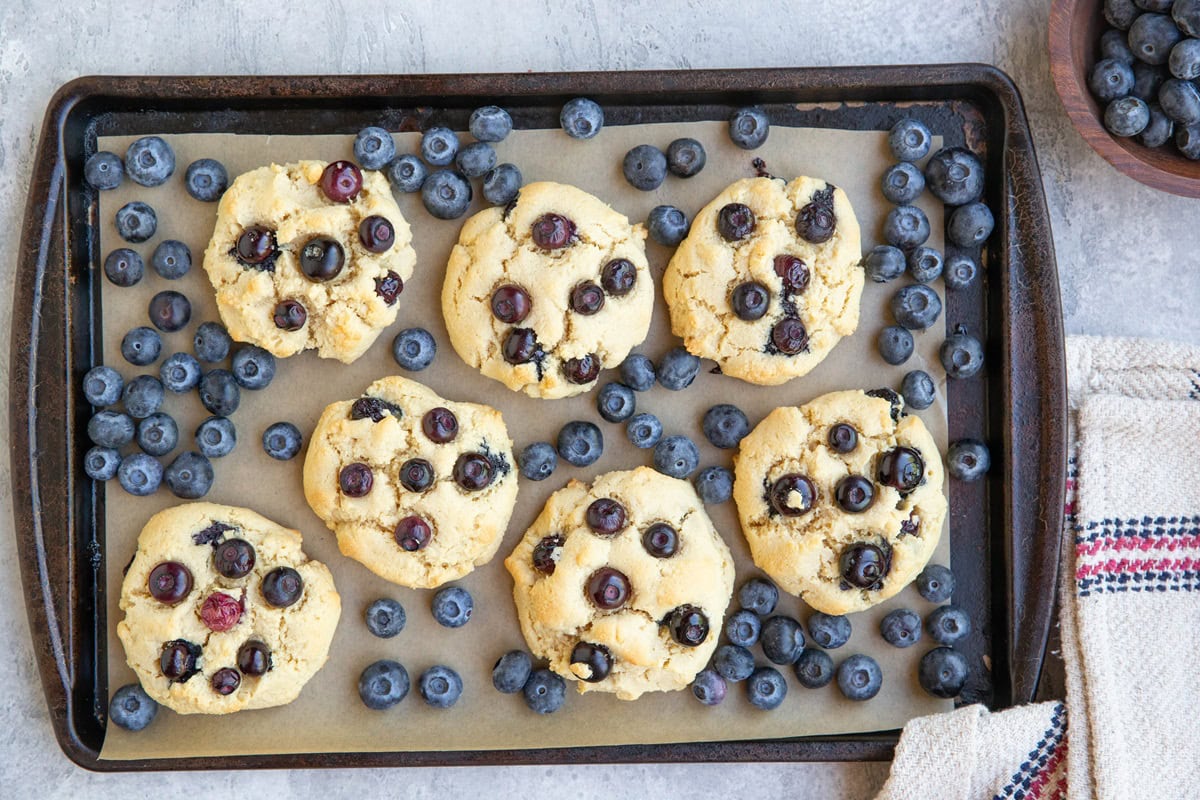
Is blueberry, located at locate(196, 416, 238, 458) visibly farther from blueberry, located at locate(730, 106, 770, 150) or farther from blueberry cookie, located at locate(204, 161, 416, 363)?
blueberry, located at locate(730, 106, 770, 150)

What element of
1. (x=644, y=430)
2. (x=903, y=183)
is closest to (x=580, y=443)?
(x=644, y=430)

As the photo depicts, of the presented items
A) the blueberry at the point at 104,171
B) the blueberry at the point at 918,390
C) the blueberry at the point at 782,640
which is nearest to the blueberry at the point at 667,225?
the blueberry at the point at 918,390

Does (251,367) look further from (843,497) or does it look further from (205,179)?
(843,497)

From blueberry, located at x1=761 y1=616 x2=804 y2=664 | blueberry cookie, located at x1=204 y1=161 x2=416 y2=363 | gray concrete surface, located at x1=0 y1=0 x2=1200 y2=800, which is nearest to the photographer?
blueberry cookie, located at x1=204 y1=161 x2=416 y2=363

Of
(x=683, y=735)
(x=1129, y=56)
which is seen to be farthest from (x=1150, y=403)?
(x=683, y=735)

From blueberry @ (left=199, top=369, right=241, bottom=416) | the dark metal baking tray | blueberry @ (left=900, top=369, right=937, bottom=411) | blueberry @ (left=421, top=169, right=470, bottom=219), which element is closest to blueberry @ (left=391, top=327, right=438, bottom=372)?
blueberry @ (left=421, top=169, right=470, bottom=219)

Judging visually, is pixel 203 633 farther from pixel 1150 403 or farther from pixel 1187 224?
pixel 1187 224
